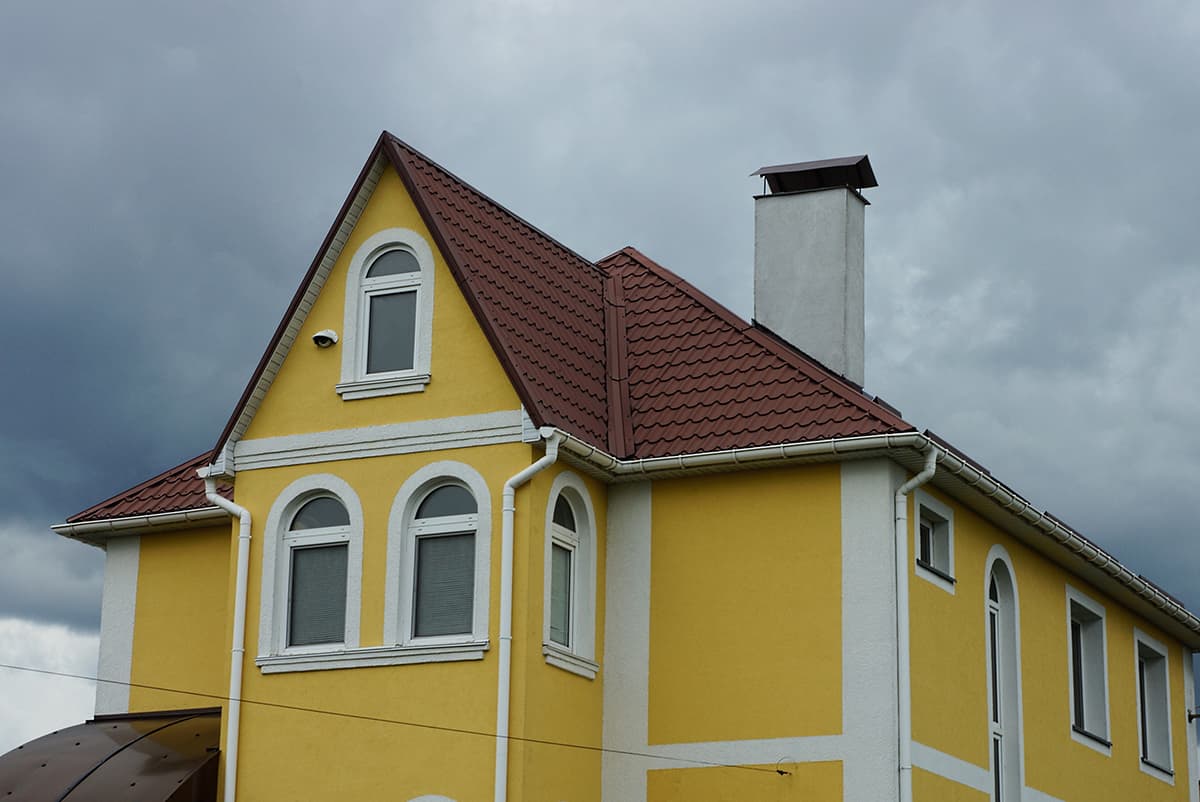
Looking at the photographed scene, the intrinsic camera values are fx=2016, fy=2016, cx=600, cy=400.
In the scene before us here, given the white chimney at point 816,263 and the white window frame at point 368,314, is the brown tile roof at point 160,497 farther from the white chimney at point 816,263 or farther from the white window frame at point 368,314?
the white chimney at point 816,263

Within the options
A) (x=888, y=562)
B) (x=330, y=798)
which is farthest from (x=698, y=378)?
(x=330, y=798)

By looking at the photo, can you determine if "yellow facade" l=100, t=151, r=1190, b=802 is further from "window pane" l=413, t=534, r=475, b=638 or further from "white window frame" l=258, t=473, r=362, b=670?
"window pane" l=413, t=534, r=475, b=638

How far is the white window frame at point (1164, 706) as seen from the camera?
29.3 m

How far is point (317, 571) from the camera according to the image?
2255cm

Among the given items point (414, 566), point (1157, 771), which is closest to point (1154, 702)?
point (1157, 771)

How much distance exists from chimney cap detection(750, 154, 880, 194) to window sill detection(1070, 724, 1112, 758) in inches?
311

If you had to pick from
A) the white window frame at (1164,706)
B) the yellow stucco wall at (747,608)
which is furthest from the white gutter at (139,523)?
the white window frame at (1164,706)

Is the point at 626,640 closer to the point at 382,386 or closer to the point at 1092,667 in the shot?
the point at 382,386

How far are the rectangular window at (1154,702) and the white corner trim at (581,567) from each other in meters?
11.3

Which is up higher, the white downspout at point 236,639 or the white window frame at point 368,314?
the white window frame at point 368,314

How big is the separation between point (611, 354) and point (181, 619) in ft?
21.1

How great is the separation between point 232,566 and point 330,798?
10.2ft

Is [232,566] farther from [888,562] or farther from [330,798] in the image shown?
[888,562]

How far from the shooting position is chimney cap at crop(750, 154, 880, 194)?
27719 millimetres
